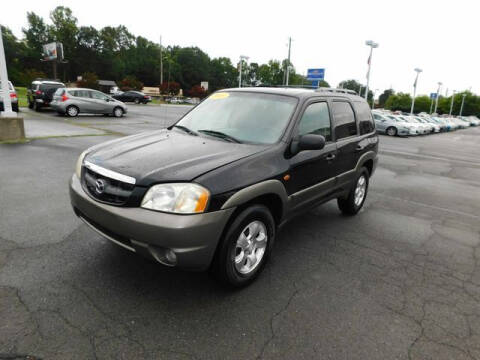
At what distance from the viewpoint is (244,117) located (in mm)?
3760

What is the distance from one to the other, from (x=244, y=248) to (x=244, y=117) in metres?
1.49

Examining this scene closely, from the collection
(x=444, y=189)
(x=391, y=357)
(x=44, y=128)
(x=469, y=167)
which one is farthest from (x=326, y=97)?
(x=44, y=128)

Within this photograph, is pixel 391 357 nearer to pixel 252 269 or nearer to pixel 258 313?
Answer: pixel 258 313

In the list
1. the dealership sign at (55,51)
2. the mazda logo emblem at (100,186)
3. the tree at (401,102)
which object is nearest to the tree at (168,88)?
the dealership sign at (55,51)

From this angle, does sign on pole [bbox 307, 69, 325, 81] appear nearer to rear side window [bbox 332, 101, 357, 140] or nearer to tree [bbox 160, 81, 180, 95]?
tree [bbox 160, 81, 180, 95]

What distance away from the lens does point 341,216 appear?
208 inches

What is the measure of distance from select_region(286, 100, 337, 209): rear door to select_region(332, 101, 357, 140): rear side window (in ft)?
0.63

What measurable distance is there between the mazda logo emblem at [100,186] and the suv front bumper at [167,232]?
12 centimetres

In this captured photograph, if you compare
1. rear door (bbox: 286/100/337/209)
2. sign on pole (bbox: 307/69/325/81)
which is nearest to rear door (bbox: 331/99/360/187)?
rear door (bbox: 286/100/337/209)

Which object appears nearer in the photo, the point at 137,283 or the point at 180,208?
the point at 180,208

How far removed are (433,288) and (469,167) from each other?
10553 millimetres

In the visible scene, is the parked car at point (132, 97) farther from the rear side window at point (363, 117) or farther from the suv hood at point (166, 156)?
the suv hood at point (166, 156)

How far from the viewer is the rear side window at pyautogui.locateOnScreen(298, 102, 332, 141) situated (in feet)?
12.1

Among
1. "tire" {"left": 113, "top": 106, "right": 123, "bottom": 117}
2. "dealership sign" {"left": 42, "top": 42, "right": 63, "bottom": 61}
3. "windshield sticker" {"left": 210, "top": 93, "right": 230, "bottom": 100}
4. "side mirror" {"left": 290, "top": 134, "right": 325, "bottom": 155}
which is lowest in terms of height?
"tire" {"left": 113, "top": 106, "right": 123, "bottom": 117}
